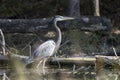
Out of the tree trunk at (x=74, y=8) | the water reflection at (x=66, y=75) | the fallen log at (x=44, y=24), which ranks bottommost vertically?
the water reflection at (x=66, y=75)

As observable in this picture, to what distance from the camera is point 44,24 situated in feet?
39.2

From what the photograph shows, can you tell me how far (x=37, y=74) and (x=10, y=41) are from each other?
256 inches

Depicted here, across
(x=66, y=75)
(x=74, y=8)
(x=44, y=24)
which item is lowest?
(x=66, y=75)

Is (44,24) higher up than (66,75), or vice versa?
(44,24)

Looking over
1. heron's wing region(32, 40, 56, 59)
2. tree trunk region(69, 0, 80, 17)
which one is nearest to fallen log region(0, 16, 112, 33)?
tree trunk region(69, 0, 80, 17)

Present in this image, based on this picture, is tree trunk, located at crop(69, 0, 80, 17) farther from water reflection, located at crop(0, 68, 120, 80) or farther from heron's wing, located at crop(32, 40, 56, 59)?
water reflection, located at crop(0, 68, 120, 80)

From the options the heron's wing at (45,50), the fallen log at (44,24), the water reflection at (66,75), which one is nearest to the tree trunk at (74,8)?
the fallen log at (44,24)

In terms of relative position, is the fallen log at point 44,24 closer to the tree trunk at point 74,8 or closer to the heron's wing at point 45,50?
the tree trunk at point 74,8

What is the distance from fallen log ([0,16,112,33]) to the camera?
39.3ft

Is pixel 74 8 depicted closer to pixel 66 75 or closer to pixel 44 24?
pixel 44 24

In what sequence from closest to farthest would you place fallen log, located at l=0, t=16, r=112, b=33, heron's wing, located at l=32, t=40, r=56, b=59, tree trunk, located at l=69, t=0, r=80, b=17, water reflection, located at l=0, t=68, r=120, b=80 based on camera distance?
water reflection, located at l=0, t=68, r=120, b=80 < heron's wing, located at l=32, t=40, r=56, b=59 < fallen log, located at l=0, t=16, r=112, b=33 < tree trunk, located at l=69, t=0, r=80, b=17

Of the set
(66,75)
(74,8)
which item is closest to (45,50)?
(66,75)

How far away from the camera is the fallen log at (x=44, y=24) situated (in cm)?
1199

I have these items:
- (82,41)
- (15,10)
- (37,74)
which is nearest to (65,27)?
(82,41)
